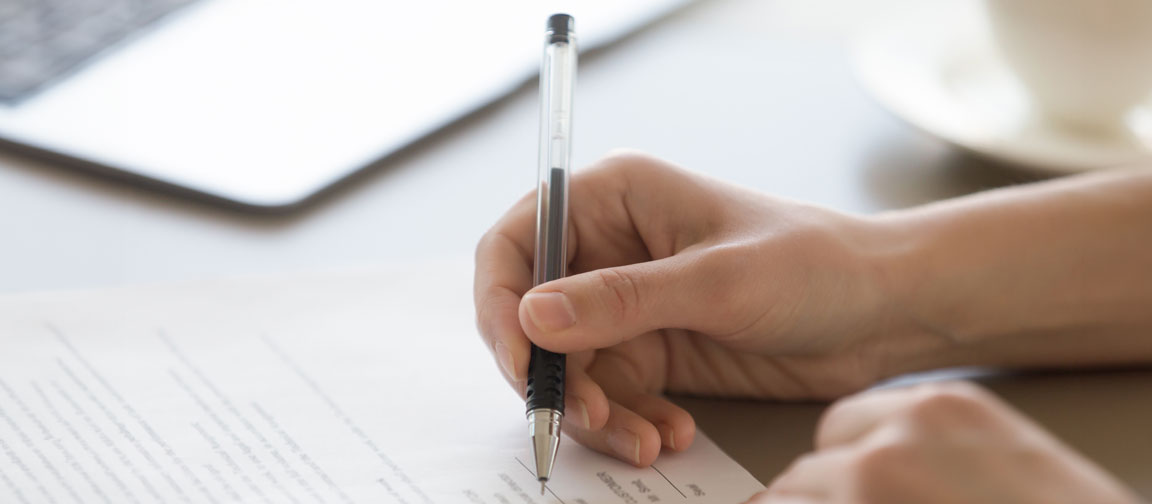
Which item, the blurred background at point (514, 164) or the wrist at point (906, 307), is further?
the blurred background at point (514, 164)

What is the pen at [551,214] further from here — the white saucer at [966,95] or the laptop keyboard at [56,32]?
the laptop keyboard at [56,32]

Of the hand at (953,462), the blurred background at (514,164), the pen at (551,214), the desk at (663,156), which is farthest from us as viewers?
the blurred background at (514,164)

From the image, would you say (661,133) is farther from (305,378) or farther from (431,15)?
(305,378)

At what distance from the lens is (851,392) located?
673 mm

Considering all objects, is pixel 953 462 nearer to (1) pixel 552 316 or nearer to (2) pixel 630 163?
(1) pixel 552 316

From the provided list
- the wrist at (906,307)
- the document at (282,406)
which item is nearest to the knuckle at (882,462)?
the document at (282,406)

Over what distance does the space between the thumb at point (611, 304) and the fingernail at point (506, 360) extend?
0.07 feet

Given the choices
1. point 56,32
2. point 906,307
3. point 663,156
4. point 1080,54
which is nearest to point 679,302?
point 906,307

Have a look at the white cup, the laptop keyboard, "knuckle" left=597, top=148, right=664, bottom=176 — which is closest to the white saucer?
the white cup

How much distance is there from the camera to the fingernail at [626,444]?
0.59 metres

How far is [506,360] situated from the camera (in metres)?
0.60

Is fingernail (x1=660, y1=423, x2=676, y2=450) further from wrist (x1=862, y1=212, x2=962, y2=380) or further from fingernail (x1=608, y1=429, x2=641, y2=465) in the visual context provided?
wrist (x1=862, y1=212, x2=962, y2=380)

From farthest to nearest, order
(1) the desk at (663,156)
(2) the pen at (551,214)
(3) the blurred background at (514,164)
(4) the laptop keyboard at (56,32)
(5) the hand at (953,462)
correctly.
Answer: (4) the laptop keyboard at (56,32), (3) the blurred background at (514,164), (1) the desk at (663,156), (2) the pen at (551,214), (5) the hand at (953,462)

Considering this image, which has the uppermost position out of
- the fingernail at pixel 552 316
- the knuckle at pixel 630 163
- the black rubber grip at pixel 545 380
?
the knuckle at pixel 630 163
